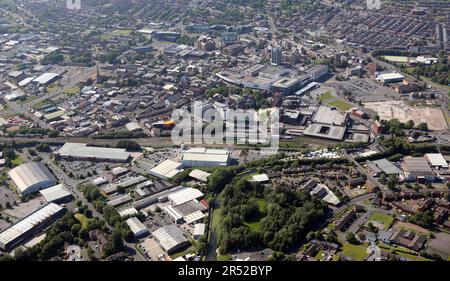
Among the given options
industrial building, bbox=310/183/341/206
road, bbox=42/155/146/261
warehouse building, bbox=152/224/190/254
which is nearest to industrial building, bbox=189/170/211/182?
warehouse building, bbox=152/224/190/254

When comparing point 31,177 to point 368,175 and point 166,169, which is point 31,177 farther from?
point 368,175

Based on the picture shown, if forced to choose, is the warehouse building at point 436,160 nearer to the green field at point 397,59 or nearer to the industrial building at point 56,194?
the green field at point 397,59

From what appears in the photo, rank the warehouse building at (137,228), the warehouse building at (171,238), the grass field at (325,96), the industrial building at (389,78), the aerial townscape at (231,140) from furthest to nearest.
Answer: the industrial building at (389,78)
the grass field at (325,96)
the warehouse building at (137,228)
the aerial townscape at (231,140)
the warehouse building at (171,238)

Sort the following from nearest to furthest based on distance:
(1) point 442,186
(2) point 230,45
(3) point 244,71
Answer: (1) point 442,186 → (3) point 244,71 → (2) point 230,45

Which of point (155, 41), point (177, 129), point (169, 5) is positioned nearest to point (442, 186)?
point (177, 129)

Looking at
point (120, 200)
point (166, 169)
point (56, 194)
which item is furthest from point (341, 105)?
point (56, 194)

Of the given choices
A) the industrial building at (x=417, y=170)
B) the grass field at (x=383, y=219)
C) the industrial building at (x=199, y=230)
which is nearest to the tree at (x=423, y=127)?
the industrial building at (x=417, y=170)

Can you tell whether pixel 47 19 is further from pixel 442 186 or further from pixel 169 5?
pixel 442 186
